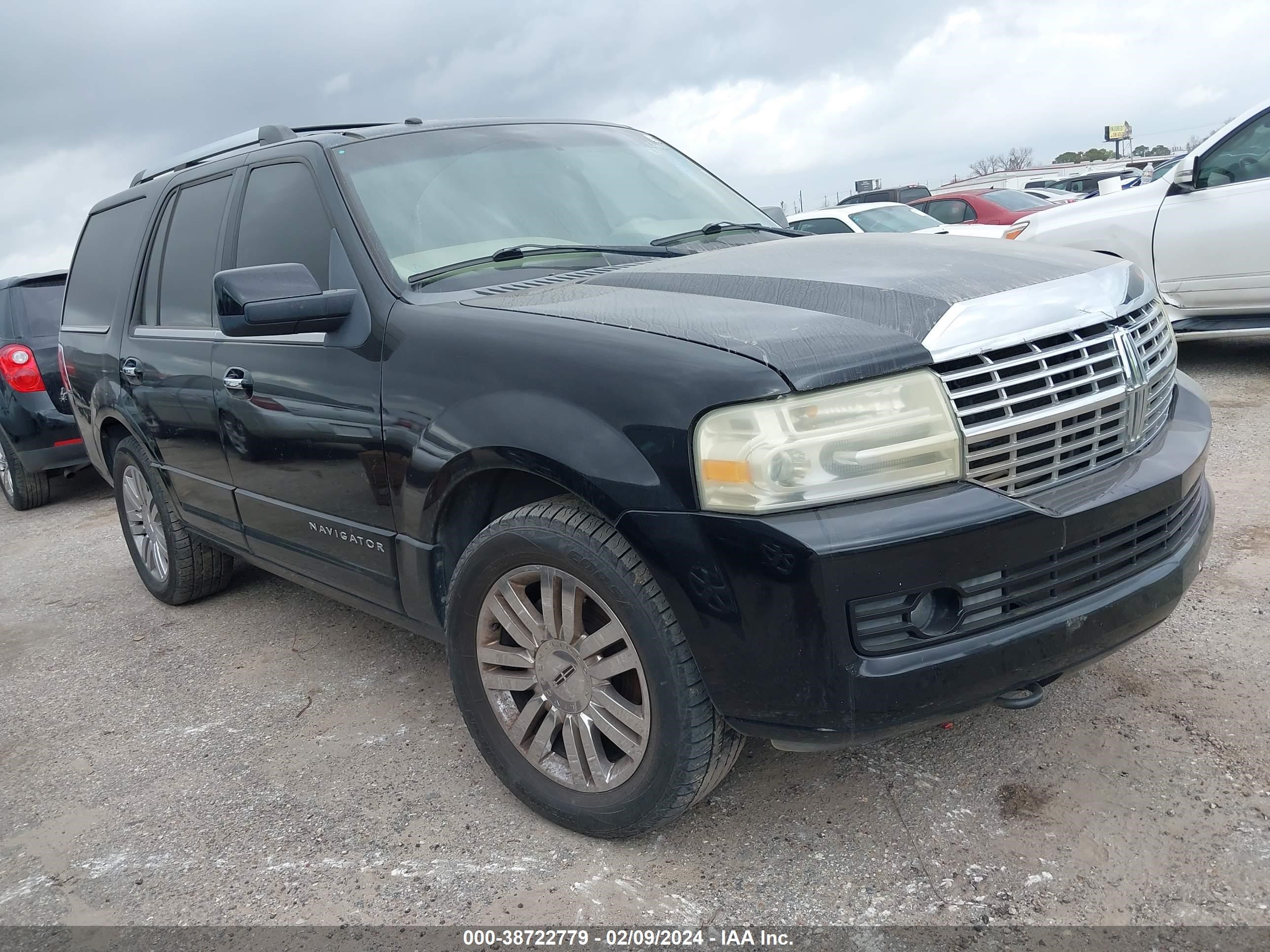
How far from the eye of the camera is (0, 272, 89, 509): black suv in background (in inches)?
275

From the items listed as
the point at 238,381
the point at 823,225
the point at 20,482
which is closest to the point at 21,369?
the point at 20,482

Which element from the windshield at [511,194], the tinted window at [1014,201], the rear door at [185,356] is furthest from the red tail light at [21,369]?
the tinted window at [1014,201]

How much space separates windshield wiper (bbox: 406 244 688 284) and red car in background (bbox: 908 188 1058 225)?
460 inches

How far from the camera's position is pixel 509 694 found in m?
2.57

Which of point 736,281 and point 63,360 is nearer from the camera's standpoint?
point 736,281

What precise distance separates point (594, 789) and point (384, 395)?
1.14 m

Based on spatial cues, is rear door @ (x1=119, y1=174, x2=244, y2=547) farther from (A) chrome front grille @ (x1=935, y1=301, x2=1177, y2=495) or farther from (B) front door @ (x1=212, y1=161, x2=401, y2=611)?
(A) chrome front grille @ (x1=935, y1=301, x2=1177, y2=495)

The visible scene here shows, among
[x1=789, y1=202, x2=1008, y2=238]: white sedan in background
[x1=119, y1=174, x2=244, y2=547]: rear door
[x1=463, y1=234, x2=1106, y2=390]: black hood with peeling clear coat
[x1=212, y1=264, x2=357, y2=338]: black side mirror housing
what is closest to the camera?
[x1=463, y1=234, x2=1106, y2=390]: black hood with peeling clear coat

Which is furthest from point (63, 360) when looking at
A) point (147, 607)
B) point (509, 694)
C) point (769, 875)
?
point (769, 875)

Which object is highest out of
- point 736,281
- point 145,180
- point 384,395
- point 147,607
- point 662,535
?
point 145,180

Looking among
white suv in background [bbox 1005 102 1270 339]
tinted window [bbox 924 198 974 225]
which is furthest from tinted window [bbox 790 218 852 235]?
white suv in background [bbox 1005 102 1270 339]

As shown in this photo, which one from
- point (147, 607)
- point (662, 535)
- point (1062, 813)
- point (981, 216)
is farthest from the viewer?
point (981, 216)

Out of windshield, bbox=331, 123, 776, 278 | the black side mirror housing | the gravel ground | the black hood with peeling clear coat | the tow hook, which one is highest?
windshield, bbox=331, 123, 776, 278

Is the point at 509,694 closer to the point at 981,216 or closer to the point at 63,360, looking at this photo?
the point at 63,360
